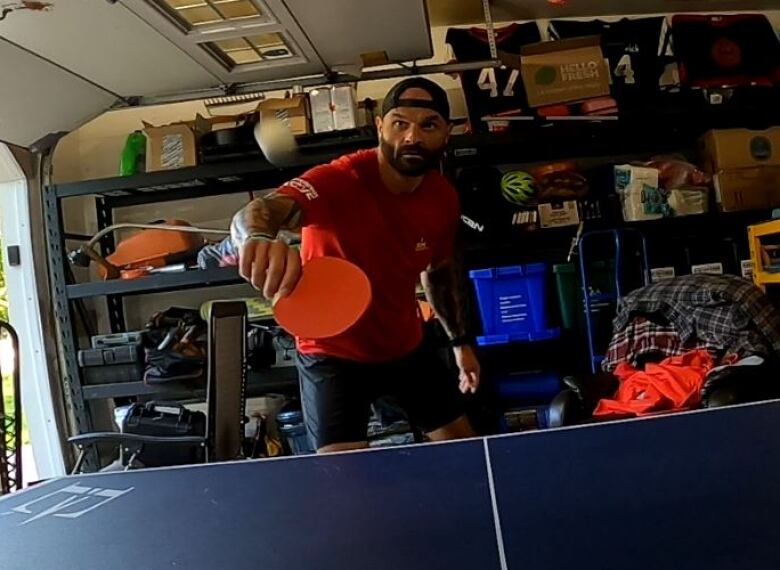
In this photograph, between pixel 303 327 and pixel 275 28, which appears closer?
pixel 303 327

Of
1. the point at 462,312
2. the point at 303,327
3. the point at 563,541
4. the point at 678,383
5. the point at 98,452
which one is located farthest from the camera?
the point at 98,452

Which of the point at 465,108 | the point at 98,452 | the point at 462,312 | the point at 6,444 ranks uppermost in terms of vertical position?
the point at 465,108

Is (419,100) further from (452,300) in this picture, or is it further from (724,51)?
(724,51)

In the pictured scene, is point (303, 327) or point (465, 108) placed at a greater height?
point (465, 108)

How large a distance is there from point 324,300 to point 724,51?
117 inches

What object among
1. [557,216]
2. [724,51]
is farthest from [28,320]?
[724,51]

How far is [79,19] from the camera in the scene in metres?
2.49

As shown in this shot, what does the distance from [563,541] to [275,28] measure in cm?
243

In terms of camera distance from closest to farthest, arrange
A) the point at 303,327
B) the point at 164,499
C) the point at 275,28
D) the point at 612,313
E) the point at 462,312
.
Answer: the point at 164,499
the point at 303,327
the point at 462,312
the point at 275,28
the point at 612,313

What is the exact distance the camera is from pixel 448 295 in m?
2.44

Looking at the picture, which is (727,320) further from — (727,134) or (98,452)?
(98,452)

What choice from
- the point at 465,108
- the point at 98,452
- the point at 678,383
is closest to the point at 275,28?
the point at 465,108

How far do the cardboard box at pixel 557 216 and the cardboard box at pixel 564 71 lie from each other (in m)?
0.47

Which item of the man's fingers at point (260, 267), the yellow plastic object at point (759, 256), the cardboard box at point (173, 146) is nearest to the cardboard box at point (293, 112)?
the cardboard box at point (173, 146)
